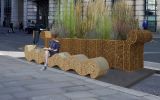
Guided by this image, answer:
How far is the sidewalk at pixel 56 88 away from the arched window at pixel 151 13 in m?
30.9

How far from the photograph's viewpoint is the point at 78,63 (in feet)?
43.3

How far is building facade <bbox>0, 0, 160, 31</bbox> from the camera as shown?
42906 millimetres

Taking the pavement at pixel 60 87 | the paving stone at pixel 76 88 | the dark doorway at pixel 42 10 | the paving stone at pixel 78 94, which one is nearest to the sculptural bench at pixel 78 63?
the pavement at pixel 60 87

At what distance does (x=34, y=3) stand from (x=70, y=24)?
153 ft

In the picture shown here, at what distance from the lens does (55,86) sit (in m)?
11.0

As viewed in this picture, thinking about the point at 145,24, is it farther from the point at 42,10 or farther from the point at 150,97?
the point at 150,97

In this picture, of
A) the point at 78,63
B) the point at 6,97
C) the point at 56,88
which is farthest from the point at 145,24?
the point at 6,97

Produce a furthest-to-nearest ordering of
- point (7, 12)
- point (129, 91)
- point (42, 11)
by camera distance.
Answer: point (7, 12) < point (42, 11) < point (129, 91)

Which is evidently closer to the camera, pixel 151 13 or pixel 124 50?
pixel 124 50

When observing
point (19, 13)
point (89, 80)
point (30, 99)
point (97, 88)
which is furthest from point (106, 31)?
point (19, 13)

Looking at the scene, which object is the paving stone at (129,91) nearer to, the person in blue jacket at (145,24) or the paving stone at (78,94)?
the paving stone at (78,94)

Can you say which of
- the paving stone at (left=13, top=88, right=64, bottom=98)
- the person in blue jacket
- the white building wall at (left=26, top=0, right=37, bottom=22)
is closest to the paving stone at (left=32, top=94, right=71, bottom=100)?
the paving stone at (left=13, top=88, right=64, bottom=98)

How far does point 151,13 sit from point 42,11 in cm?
2212

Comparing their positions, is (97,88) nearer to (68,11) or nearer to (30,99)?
(30,99)
